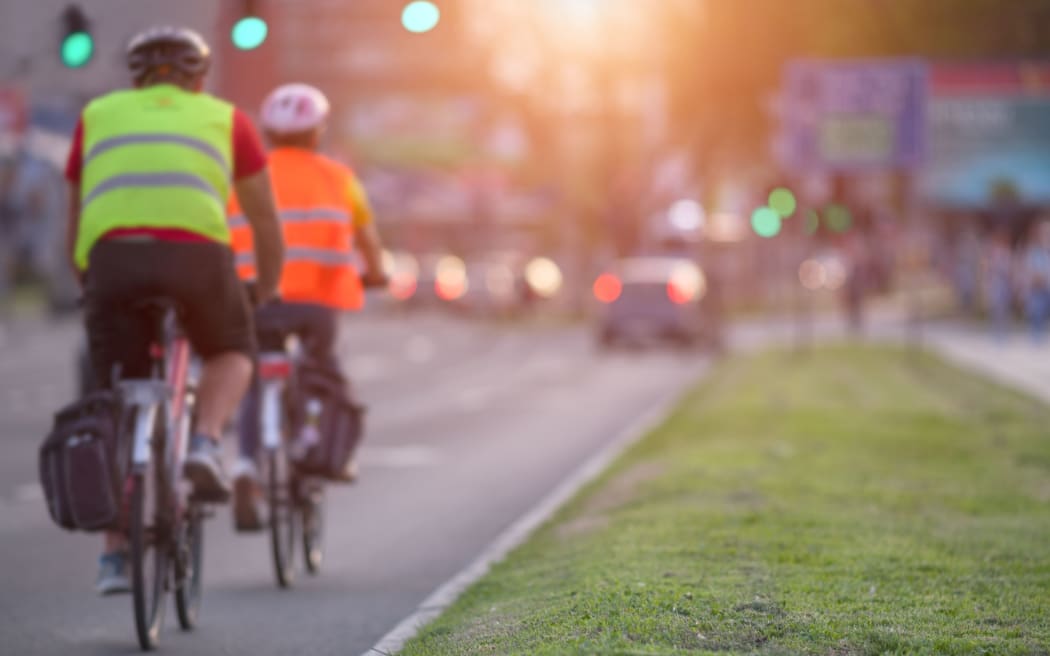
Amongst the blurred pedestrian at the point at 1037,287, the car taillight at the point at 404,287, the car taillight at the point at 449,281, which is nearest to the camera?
the blurred pedestrian at the point at 1037,287

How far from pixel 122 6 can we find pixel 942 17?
35.2 m

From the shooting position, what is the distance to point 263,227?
26.2 feet

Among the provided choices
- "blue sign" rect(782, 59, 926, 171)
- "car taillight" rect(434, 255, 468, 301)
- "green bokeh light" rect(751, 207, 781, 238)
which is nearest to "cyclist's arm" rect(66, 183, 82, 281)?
"blue sign" rect(782, 59, 926, 171)

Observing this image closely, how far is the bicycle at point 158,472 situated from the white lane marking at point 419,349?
27552mm

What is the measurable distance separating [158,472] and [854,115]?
2382 cm

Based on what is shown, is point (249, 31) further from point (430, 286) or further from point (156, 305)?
point (430, 286)

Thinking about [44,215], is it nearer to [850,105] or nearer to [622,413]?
[850,105]

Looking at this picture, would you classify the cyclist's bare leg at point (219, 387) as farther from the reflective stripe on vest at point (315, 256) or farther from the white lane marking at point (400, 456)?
the white lane marking at point (400, 456)

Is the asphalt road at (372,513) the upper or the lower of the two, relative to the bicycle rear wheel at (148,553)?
lower

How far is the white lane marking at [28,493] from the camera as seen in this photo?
44.3ft

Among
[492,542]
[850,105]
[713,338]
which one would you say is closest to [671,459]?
[492,542]

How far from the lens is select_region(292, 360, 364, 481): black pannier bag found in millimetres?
9430

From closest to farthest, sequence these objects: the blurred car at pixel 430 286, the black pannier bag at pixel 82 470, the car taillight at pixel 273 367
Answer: the black pannier bag at pixel 82 470 → the car taillight at pixel 273 367 → the blurred car at pixel 430 286

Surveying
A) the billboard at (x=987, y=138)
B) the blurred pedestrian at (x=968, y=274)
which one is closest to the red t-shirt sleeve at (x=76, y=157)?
the billboard at (x=987, y=138)
